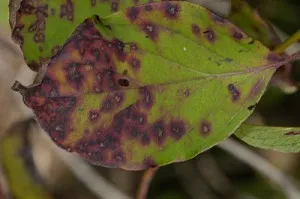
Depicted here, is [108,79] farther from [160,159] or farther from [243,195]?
[243,195]

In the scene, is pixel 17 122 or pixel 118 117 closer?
pixel 118 117

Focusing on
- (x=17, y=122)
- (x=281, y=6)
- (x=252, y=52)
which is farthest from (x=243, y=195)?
(x=252, y=52)

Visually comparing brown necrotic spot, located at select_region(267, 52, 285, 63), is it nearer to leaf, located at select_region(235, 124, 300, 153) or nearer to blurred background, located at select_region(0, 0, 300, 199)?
leaf, located at select_region(235, 124, 300, 153)

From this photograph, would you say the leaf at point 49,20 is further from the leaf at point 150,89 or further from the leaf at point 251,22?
the leaf at point 251,22

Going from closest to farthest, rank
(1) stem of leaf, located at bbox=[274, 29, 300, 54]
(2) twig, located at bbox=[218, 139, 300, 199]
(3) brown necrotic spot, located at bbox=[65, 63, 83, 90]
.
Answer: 1. (3) brown necrotic spot, located at bbox=[65, 63, 83, 90]
2. (1) stem of leaf, located at bbox=[274, 29, 300, 54]
3. (2) twig, located at bbox=[218, 139, 300, 199]

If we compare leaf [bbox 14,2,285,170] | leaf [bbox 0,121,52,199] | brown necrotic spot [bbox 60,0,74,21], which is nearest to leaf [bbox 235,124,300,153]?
leaf [bbox 14,2,285,170]

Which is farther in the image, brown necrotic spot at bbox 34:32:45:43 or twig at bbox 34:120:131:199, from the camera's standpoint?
twig at bbox 34:120:131:199

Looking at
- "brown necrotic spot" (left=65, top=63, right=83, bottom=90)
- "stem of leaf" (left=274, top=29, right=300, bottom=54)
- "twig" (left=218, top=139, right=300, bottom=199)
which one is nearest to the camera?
"brown necrotic spot" (left=65, top=63, right=83, bottom=90)
